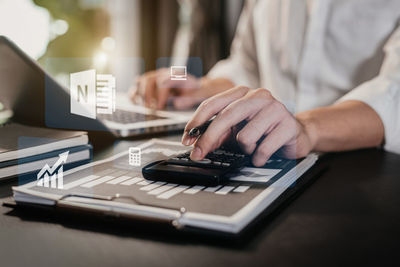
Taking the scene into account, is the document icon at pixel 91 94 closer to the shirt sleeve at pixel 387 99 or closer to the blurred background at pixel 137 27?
the shirt sleeve at pixel 387 99

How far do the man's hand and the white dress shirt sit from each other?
232 millimetres

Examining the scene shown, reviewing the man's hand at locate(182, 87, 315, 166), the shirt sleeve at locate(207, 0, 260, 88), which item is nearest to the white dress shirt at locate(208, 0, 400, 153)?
the shirt sleeve at locate(207, 0, 260, 88)

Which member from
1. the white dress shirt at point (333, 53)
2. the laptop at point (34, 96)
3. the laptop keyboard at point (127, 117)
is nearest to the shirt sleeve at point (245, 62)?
the white dress shirt at point (333, 53)

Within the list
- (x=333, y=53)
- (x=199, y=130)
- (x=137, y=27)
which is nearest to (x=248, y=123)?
(x=199, y=130)

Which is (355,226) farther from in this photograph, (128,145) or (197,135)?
(128,145)

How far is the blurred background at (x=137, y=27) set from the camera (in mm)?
2256

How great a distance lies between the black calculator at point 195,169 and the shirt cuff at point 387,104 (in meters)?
0.32

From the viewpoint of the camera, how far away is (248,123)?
0.42 meters

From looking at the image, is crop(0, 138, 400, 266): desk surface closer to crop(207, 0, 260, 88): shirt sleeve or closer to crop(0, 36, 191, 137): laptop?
crop(0, 36, 191, 137): laptop

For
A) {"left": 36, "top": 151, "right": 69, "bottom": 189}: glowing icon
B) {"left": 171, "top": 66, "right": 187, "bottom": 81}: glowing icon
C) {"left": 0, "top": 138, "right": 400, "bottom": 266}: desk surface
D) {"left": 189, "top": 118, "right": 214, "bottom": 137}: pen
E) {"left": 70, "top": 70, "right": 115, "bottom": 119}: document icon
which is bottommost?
{"left": 0, "top": 138, "right": 400, "bottom": 266}: desk surface

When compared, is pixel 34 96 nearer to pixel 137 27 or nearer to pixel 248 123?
pixel 248 123

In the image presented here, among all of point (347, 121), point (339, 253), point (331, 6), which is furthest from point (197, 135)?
point (331, 6)

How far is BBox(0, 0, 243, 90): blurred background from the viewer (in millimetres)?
2256

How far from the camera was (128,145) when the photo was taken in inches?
22.8
